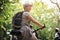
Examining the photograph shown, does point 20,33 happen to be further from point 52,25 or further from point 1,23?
point 52,25

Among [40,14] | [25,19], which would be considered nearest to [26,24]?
[25,19]

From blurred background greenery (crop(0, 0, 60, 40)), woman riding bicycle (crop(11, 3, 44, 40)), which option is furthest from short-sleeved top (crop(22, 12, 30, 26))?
blurred background greenery (crop(0, 0, 60, 40))

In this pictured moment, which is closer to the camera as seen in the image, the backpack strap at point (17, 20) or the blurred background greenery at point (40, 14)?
the backpack strap at point (17, 20)

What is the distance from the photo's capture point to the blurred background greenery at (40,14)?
602 cm

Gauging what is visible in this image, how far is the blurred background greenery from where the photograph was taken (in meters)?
6.02

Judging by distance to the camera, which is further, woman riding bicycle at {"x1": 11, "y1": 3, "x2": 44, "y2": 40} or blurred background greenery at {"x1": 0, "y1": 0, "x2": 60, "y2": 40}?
blurred background greenery at {"x1": 0, "y1": 0, "x2": 60, "y2": 40}

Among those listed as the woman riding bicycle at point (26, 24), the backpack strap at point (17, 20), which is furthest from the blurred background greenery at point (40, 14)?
the woman riding bicycle at point (26, 24)

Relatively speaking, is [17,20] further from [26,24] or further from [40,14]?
[40,14]

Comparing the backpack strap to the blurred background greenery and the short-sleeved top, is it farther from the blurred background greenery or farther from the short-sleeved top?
the blurred background greenery

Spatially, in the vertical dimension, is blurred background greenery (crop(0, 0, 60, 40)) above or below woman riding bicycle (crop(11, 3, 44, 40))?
below

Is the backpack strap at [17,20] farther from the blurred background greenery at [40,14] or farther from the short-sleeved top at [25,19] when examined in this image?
the blurred background greenery at [40,14]

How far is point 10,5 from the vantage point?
612 cm

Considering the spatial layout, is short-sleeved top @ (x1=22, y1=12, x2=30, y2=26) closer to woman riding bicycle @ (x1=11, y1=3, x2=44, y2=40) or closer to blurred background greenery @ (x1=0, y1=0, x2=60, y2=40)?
woman riding bicycle @ (x1=11, y1=3, x2=44, y2=40)

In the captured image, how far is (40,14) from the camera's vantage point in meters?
9.74
